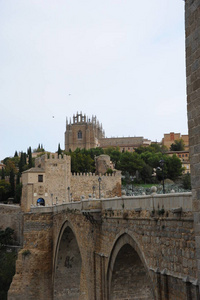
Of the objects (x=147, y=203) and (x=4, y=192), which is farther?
(x=4, y=192)

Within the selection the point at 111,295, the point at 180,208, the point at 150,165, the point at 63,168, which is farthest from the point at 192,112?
the point at 150,165

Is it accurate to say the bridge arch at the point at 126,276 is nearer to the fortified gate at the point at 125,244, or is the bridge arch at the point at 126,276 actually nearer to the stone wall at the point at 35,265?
the fortified gate at the point at 125,244

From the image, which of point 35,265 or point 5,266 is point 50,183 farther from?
point 35,265

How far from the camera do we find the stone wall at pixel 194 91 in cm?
608

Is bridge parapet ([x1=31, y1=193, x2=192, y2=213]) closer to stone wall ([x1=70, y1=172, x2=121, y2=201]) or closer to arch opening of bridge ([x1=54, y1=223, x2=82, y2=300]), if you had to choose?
arch opening of bridge ([x1=54, y1=223, x2=82, y2=300])

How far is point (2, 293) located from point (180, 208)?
84.2 ft

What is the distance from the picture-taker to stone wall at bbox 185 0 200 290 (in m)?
6.08

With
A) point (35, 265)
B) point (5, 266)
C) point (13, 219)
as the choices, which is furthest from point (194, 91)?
point (13, 219)

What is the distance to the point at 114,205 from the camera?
39.6 feet

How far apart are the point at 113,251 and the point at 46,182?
29665 mm

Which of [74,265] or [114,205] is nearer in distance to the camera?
[114,205]

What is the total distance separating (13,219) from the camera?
142 feet

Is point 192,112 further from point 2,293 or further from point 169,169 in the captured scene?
point 169,169

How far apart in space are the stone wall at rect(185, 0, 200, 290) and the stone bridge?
1150mm
